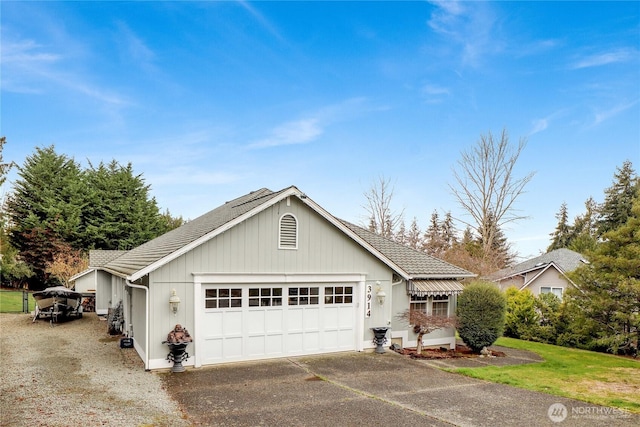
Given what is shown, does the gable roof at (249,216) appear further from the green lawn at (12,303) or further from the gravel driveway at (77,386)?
the green lawn at (12,303)

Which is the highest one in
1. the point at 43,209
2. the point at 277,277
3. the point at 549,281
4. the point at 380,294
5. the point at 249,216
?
the point at 43,209

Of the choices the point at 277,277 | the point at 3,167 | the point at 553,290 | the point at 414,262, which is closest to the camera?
the point at 277,277

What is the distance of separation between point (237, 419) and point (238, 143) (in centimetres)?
1913

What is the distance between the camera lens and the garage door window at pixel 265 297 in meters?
12.1

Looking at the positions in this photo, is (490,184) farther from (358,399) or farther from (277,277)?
(358,399)

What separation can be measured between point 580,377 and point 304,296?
8406 millimetres

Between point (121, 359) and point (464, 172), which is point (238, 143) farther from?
point (464, 172)

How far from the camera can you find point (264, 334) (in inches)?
477

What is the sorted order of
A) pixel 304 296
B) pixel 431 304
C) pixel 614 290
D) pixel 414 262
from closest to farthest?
pixel 304 296 < pixel 431 304 < pixel 614 290 < pixel 414 262

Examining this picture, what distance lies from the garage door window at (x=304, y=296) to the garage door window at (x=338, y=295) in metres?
0.36

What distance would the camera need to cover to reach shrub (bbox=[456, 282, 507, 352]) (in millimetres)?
14281

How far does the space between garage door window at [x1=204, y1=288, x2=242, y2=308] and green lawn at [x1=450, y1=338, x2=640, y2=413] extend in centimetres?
662

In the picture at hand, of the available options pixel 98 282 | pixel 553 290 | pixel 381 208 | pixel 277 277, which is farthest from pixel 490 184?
pixel 98 282

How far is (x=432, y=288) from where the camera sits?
47.8ft
